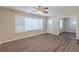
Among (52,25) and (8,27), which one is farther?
(8,27)

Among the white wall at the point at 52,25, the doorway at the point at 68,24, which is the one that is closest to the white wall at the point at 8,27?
the white wall at the point at 52,25

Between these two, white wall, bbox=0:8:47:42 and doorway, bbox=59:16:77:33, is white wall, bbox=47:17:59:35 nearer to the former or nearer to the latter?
doorway, bbox=59:16:77:33

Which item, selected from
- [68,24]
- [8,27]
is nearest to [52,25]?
[68,24]

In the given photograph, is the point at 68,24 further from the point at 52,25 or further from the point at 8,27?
the point at 8,27

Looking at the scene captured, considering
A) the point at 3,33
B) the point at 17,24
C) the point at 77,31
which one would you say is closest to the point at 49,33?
the point at 77,31

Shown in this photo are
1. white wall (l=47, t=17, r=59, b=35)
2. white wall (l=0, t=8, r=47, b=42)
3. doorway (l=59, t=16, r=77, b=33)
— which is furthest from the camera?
white wall (l=0, t=8, r=47, b=42)

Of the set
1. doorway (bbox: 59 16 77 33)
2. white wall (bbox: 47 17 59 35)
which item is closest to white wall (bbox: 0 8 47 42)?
white wall (bbox: 47 17 59 35)

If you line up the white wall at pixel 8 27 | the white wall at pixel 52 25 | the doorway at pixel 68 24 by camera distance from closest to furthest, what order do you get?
the doorway at pixel 68 24 → the white wall at pixel 52 25 → the white wall at pixel 8 27

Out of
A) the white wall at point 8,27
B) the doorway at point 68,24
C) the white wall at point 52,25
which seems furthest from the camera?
the white wall at point 8,27

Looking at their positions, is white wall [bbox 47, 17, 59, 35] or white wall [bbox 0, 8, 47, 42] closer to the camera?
white wall [bbox 47, 17, 59, 35]

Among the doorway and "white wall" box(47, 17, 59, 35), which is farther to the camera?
"white wall" box(47, 17, 59, 35)

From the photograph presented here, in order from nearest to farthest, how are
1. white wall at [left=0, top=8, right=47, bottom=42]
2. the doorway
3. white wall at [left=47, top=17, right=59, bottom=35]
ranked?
the doorway → white wall at [left=47, top=17, right=59, bottom=35] → white wall at [left=0, top=8, right=47, bottom=42]

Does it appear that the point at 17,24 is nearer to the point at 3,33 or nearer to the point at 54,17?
the point at 3,33

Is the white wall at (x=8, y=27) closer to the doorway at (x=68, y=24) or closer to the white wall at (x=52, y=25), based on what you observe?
the white wall at (x=52, y=25)
